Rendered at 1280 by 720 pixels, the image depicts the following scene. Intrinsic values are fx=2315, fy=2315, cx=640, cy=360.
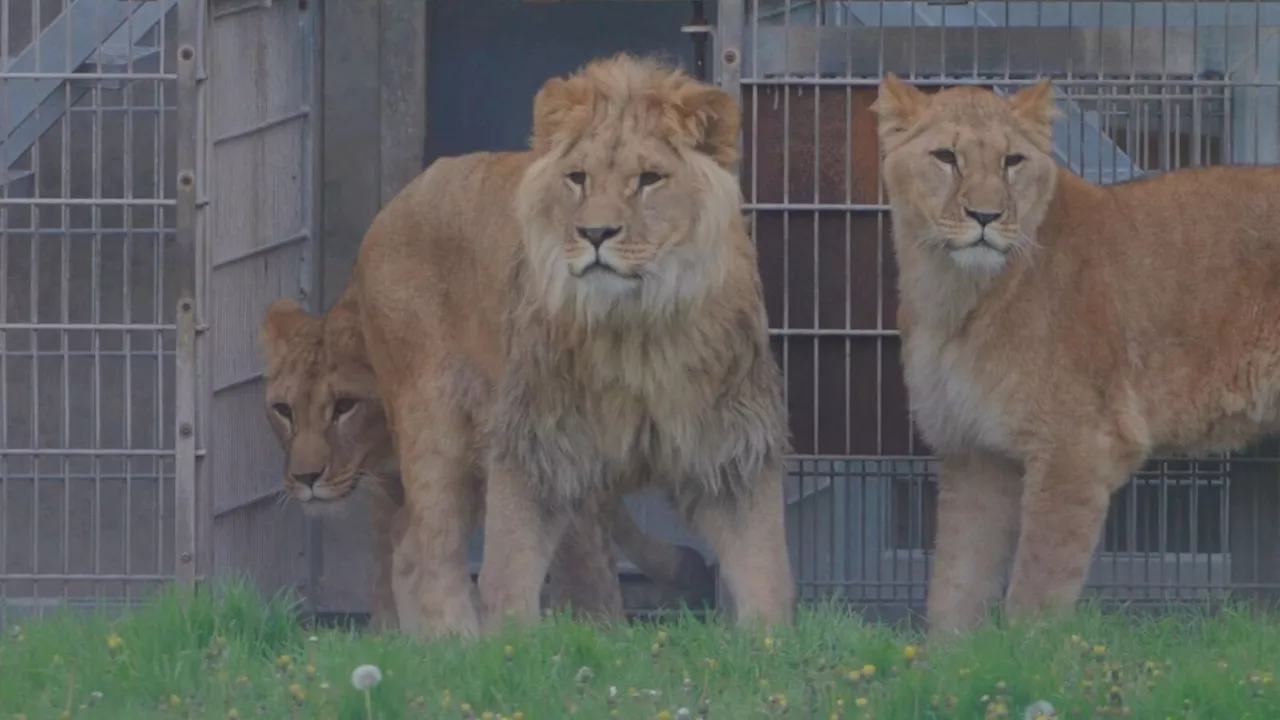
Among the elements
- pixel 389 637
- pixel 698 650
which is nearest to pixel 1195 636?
pixel 698 650

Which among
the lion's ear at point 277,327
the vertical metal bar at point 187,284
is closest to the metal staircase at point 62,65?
the vertical metal bar at point 187,284

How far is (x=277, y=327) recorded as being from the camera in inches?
279

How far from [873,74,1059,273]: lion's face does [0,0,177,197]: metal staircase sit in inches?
90.4

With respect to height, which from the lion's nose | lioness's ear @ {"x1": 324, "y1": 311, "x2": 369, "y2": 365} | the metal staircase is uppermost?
the metal staircase

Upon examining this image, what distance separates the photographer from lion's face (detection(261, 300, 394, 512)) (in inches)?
276

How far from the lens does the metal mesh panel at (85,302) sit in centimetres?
691

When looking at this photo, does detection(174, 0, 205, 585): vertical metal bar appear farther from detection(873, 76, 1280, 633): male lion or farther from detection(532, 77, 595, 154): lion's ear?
detection(873, 76, 1280, 633): male lion

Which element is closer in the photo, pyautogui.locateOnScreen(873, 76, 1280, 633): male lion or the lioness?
pyautogui.locateOnScreen(873, 76, 1280, 633): male lion

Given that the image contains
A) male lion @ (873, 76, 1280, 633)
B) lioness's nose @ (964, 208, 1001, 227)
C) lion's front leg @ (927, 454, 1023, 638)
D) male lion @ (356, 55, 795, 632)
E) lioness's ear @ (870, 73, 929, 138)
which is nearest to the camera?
male lion @ (356, 55, 795, 632)

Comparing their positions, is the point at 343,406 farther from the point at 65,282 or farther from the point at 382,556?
the point at 65,282

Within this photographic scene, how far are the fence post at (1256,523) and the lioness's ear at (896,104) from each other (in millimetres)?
1595

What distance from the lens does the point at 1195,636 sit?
5.61 m

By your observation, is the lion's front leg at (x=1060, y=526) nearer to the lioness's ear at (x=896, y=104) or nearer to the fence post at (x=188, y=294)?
the lioness's ear at (x=896, y=104)

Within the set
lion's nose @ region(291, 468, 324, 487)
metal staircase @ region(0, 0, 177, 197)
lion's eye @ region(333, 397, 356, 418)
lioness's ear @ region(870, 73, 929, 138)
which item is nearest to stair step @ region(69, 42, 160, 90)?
metal staircase @ region(0, 0, 177, 197)
